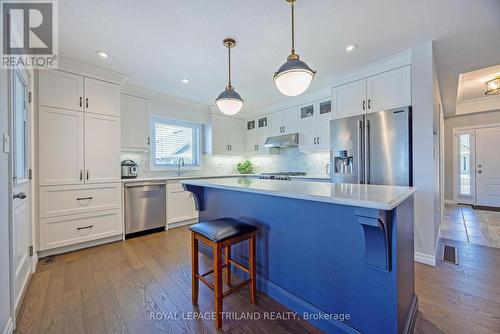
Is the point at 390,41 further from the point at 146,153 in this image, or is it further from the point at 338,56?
the point at 146,153

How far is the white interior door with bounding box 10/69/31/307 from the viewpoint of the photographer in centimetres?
175

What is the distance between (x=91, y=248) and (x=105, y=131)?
1612 millimetres

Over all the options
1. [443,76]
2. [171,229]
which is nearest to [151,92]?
[171,229]

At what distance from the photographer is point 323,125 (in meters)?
3.87

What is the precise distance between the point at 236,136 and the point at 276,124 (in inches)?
43.4

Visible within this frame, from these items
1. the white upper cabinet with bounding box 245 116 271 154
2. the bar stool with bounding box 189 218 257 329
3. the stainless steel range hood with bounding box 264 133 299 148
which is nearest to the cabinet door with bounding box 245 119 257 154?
the white upper cabinet with bounding box 245 116 271 154

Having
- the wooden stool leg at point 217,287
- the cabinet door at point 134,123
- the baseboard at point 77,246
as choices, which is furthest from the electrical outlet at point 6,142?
the cabinet door at point 134,123

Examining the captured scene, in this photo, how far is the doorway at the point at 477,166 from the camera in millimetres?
5098

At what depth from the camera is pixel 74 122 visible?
2.76 metres

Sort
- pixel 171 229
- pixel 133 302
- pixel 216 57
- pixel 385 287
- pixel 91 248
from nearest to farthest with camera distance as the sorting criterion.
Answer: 1. pixel 385 287
2. pixel 133 302
3. pixel 216 57
4. pixel 91 248
5. pixel 171 229

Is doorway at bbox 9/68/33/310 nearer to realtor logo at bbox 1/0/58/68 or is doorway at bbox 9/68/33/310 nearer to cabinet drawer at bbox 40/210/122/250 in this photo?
realtor logo at bbox 1/0/58/68

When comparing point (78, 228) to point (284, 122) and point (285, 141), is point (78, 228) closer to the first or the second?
point (285, 141)

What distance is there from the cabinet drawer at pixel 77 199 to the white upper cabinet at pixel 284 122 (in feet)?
10.4

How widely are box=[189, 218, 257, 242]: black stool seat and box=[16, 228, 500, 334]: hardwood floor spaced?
1.95 ft
